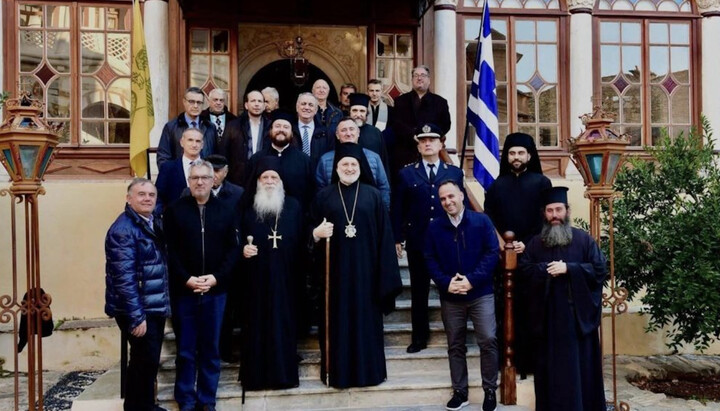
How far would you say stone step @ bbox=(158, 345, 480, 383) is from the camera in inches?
244

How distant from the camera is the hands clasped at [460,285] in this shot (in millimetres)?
5625

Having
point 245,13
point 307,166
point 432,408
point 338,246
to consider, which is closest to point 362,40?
point 245,13

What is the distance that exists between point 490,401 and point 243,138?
137 inches

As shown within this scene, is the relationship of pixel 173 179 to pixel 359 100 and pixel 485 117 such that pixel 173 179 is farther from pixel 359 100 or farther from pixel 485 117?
pixel 485 117

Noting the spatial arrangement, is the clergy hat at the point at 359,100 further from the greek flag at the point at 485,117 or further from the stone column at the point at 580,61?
the stone column at the point at 580,61

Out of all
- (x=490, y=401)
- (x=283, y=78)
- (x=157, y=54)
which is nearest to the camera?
(x=490, y=401)

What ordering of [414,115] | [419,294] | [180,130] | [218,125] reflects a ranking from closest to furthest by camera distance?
[419,294], [180,130], [218,125], [414,115]

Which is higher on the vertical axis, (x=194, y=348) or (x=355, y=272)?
(x=355, y=272)

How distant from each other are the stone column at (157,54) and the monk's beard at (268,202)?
3610mm

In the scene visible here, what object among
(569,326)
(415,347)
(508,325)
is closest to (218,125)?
(415,347)

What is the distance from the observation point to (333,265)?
6.05 metres

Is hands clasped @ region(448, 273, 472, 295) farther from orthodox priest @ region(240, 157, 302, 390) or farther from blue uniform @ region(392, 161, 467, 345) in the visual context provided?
orthodox priest @ region(240, 157, 302, 390)

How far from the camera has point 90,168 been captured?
9.05 m

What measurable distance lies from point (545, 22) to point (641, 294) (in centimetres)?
404
